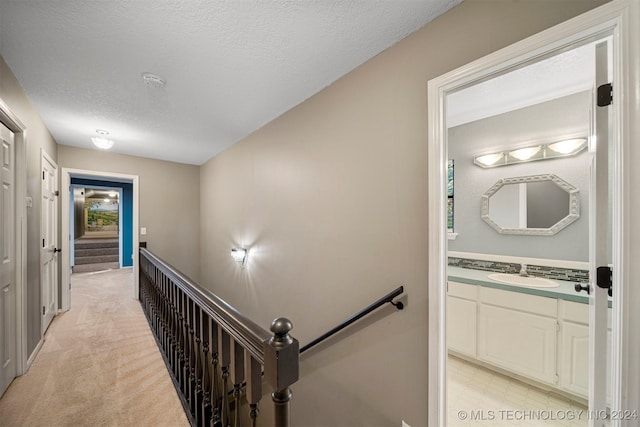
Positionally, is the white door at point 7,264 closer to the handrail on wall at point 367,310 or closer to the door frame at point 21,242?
the door frame at point 21,242

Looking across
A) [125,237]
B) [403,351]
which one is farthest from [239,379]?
[125,237]

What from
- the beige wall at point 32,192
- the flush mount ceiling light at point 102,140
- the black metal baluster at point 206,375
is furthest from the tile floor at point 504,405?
the flush mount ceiling light at point 102,140

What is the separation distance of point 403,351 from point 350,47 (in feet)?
6.30

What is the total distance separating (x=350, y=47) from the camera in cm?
164

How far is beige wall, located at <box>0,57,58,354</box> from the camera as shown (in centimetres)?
201

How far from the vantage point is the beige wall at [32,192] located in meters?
2.01

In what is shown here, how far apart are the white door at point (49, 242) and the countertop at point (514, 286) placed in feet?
14.1

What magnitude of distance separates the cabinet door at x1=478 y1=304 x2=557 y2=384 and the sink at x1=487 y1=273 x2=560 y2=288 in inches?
11.1

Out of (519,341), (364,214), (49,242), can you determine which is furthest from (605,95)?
(49,242)

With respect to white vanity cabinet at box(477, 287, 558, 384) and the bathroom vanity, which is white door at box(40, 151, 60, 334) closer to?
the bathroom vanity

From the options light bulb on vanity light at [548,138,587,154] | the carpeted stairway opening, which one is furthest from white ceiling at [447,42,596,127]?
the carpeted stairway opening

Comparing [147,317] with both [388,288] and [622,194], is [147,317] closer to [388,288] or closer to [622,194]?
[388,288]

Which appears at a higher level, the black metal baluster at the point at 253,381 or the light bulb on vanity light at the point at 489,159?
the light bulb on vanity light at the point at 489,159

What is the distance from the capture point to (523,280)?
96.1 inches
